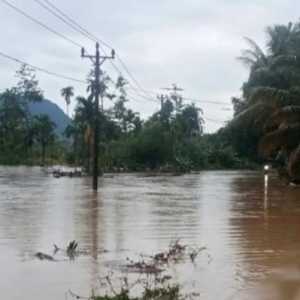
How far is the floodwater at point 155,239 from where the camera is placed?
1060 cm

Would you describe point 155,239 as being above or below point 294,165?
below

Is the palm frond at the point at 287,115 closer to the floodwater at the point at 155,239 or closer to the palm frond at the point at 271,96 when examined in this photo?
the palm frond at the point at 271,96

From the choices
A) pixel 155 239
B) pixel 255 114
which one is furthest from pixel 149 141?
pixel 155 239

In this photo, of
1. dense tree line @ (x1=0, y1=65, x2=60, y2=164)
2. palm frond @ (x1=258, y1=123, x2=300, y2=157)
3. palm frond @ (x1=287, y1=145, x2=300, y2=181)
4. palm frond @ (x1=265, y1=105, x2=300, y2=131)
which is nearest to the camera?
palm frond @ (x1=287, y1=145, x2=300, y2=181)

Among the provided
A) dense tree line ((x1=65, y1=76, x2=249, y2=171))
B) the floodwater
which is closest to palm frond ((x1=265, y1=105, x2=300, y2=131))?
the floodwater

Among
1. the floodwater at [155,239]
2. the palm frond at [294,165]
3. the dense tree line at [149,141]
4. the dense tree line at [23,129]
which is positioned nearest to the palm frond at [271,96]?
the palm frond at [294,165]

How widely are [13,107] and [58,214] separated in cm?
7441

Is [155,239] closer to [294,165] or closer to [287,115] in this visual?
[287,115]

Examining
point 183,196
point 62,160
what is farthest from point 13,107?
point 183,196

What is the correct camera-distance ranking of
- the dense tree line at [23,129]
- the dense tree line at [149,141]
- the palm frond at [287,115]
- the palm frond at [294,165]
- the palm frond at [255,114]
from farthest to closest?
1. the dense tree line at [23,129]
2. the dense tree line at [149,141]
3. the palm frond at [255,114]
4. the palm frond at [287,115]
5. the palm frond at [294,165]

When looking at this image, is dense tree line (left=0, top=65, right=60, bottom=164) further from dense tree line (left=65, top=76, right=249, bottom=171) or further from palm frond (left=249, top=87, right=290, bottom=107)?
palm frond (left=249, top=87, right=290, bottom=107)

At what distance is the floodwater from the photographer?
10602 mm

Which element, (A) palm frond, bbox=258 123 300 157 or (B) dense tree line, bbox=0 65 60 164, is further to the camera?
(B) dense tree line, bbox=0 65 60 164

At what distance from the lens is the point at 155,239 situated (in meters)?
16.0
